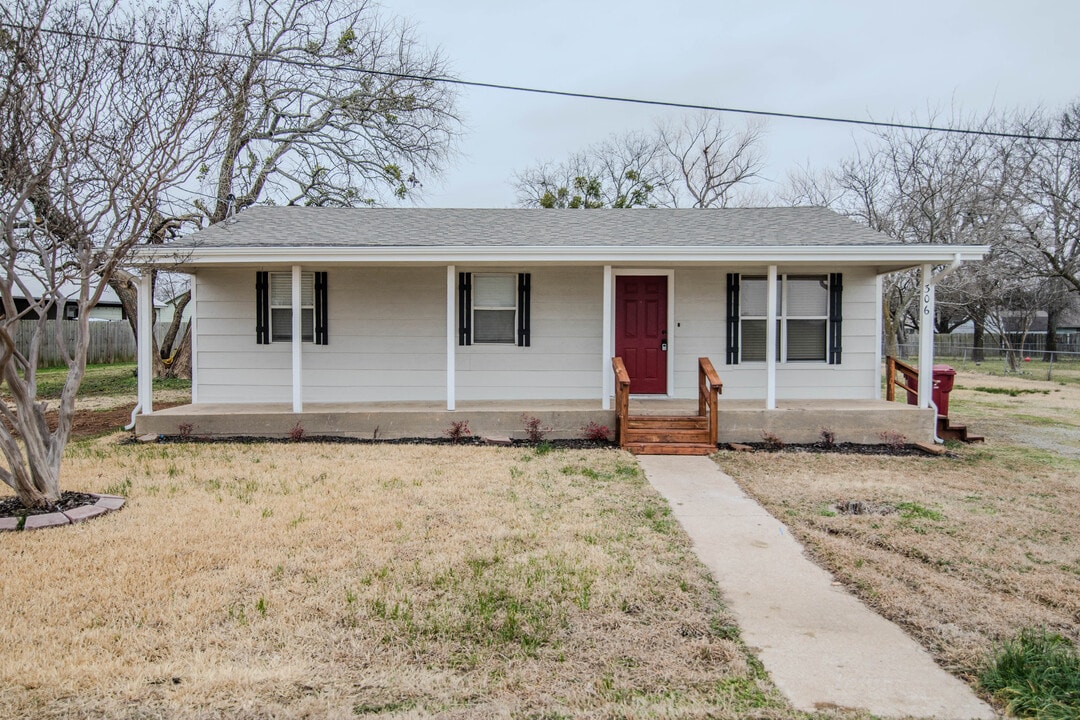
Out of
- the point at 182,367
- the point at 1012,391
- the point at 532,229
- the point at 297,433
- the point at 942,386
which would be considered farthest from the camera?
the point at 182,367

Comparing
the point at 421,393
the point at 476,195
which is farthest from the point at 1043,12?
the point at 476,195

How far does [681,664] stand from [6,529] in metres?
4.74

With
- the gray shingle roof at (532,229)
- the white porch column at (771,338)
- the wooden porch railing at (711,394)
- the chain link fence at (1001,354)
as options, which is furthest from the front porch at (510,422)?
the chain link fence at (1001,354)

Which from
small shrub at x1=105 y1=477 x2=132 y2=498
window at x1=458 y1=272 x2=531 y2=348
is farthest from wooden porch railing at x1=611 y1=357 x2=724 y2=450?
small shrub at x1=105 y1=477 x2=132 y2=498

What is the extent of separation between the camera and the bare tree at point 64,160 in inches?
204

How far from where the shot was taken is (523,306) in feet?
32.9

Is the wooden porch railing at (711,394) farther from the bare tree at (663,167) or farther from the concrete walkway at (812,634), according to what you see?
the bare tree at (663,167)

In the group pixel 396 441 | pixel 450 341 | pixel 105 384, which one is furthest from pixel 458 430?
pixel 105 384

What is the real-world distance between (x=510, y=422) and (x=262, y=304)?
13.6 ft

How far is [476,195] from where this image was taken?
3400 cm

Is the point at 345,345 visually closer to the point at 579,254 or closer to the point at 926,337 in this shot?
the point at 579,254

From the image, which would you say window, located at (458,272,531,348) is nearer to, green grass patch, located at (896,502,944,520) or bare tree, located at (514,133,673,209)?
green grass patch, located at (896,502,944,520)

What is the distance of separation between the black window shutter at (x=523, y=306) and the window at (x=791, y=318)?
9.80 ft

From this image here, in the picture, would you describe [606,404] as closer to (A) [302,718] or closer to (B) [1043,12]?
(A) [302,718]
